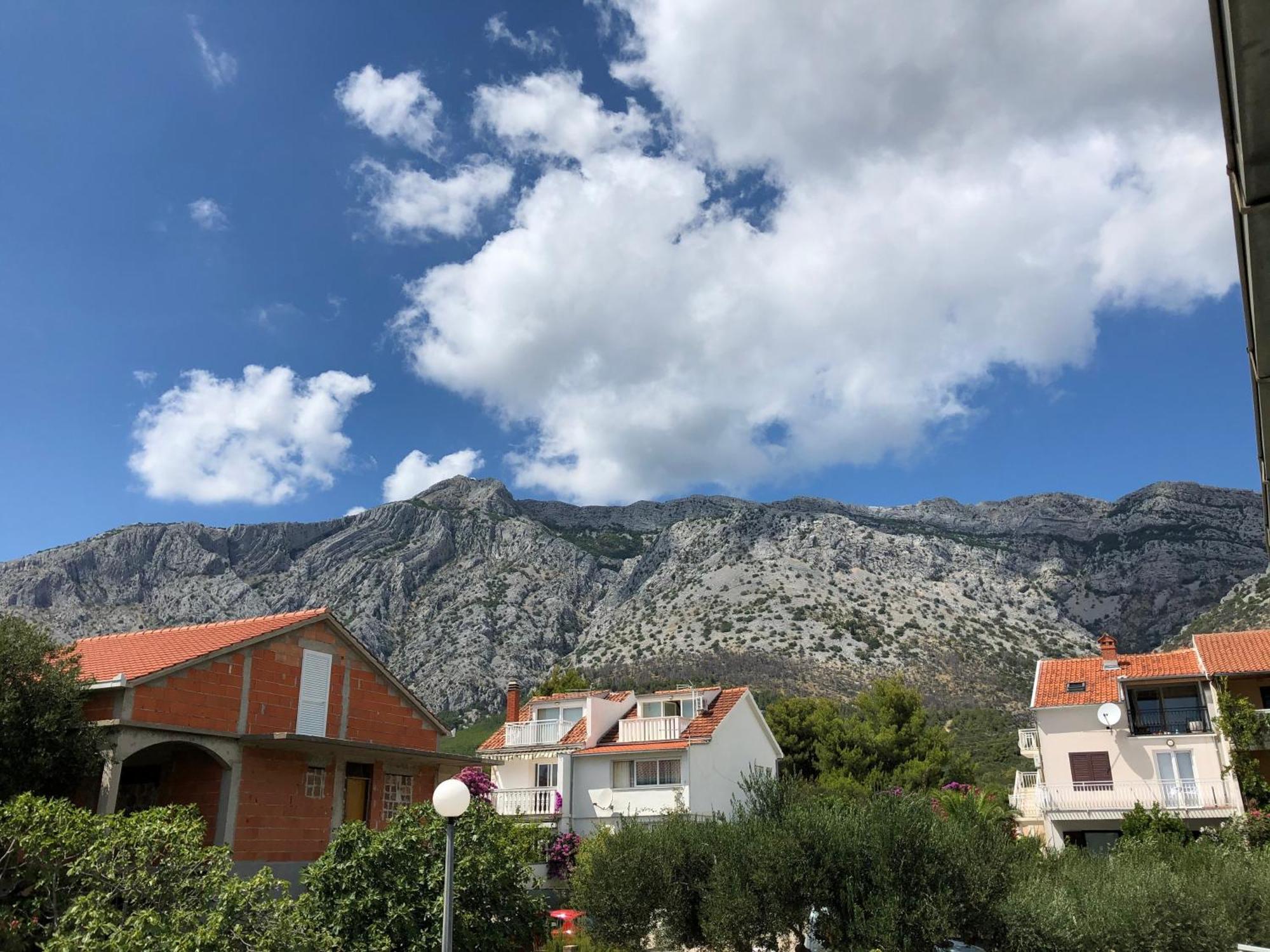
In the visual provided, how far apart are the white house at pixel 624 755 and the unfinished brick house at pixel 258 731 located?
9500 millimetres

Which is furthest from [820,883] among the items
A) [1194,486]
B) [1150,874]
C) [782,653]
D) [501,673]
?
[1194,486]

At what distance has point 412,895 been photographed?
1333 cm

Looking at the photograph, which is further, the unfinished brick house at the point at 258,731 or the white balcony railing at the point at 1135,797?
the white balcony railing at the point at 1135,797

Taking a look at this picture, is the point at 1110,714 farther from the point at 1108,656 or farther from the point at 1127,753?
the point at 1108,656

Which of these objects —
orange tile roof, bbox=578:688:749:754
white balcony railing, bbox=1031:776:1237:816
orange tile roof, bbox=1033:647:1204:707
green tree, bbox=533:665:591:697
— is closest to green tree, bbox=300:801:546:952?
orange tile roof, bbox=578:688:749:754

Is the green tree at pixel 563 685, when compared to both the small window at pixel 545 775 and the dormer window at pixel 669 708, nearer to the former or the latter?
the dormer window at pixel 669 708

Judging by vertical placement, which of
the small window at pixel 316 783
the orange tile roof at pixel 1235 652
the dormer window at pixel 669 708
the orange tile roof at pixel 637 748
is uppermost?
the orange tile roof at pixel 1235 652

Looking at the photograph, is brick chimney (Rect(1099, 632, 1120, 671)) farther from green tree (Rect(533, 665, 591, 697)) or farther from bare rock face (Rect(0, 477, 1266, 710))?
bare rock face (Rect(0, 477, 1266, 710))

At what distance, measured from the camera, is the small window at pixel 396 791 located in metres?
23.9

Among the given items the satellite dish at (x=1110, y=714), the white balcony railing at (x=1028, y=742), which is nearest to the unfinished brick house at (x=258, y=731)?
the satellite dish at (x=1110, y=714)

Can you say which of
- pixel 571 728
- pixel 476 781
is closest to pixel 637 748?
pixel 571 728

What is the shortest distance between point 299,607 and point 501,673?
2565 cm

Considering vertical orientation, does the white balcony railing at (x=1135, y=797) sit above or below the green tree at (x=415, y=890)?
above

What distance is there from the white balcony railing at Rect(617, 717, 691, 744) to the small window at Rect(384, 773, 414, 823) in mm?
11675
